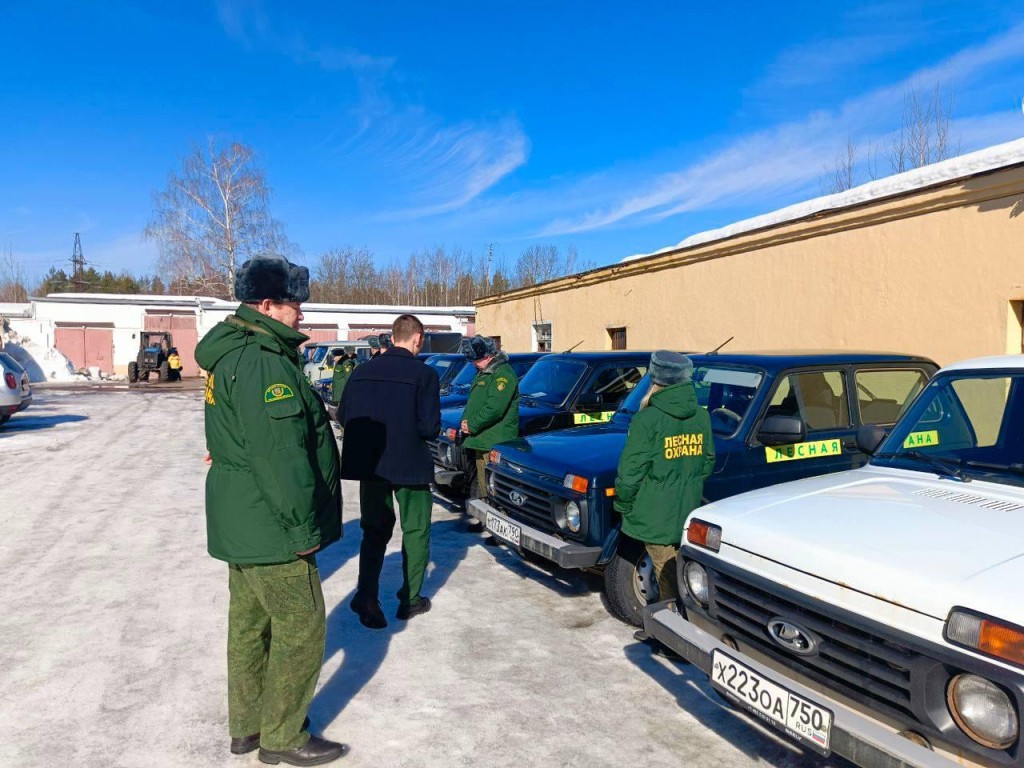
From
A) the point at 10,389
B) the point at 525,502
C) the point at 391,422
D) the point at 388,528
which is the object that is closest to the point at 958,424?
the point at 525,502

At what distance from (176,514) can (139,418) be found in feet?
37.1

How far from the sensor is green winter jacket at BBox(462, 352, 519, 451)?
614 cm

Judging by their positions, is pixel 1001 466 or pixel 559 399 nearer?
pixel 1001 466

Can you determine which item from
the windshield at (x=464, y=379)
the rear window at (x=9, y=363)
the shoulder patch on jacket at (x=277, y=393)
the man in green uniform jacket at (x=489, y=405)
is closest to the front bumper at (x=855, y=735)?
the shoulder patch on jacket at (x=277, y=393)

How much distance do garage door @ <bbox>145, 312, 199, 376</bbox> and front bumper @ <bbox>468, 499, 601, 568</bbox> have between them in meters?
32.9

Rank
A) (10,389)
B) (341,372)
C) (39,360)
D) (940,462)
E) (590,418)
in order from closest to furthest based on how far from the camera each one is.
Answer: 1. (940,462)
2. (590,418)
3. (341,372)
4. (10,389)
5. (39,360)

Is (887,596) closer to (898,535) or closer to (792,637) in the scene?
(898,535)

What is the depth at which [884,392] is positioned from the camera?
213 inches

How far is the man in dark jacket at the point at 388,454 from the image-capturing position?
14.6 ft

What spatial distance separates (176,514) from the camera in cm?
745

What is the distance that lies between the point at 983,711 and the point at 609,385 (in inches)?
227

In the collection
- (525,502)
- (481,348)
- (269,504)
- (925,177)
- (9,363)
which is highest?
(925,177)

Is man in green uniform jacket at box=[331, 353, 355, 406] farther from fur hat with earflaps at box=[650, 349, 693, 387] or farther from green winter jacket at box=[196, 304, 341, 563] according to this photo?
green winter jacket at box=[196, 304, 341, 563]

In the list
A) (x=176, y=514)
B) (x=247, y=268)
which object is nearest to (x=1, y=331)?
(x=176, y=514)
